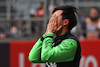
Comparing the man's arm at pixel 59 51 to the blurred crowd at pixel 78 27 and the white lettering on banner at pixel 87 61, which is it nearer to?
the white lettering on banner at pixel 87 61

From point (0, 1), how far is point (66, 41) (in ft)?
23.0

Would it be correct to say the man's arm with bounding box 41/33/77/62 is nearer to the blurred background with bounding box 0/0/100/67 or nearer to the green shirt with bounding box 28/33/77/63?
the green shirt with bounding box 28/33/77/63

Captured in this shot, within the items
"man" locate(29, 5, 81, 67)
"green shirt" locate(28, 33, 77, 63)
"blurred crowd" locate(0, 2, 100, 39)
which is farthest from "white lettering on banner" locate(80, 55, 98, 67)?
"green shirt" locate(28, 33, 77, 63)

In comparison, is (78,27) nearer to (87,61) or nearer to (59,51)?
(87,61)

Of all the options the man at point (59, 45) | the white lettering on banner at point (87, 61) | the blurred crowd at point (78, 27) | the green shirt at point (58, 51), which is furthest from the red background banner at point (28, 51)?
the green shirt at point (58, 51)

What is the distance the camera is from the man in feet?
8.29

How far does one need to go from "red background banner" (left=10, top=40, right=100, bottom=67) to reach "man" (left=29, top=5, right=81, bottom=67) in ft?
13.2

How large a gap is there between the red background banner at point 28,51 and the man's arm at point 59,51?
4.22 meters

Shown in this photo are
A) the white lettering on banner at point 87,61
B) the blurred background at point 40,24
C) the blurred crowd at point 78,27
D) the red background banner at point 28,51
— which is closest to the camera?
the red background banner at point 28,51

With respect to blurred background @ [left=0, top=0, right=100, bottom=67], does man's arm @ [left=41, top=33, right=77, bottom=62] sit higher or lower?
lower

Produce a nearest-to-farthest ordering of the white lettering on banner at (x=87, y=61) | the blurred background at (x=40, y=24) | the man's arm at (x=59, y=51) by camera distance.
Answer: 1. the man's arm at (x=59, y=51)
2. the white lettering on banner at (x=87, y=61)
3. the blurred background at (x=40, y=24)

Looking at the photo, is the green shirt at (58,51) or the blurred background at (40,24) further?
the blurred background at (40,24)

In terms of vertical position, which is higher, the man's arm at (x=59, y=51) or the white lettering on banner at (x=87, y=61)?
the man's arm at (x=59, y=51)

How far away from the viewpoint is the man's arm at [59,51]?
2.50 m
